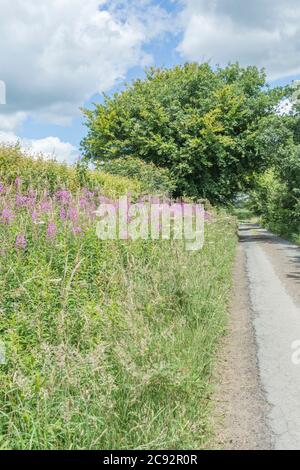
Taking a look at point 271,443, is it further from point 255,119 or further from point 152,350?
point 255,119

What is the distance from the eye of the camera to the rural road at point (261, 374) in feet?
13.6

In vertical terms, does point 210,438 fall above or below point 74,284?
below

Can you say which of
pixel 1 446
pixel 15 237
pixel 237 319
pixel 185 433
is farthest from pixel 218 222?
pixel 1 446

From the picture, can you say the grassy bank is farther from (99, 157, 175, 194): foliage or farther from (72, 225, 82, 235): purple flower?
(99, 157, 175, 194): foliage

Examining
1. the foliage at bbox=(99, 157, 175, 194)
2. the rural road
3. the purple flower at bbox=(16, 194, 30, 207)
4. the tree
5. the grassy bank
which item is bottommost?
the rural road

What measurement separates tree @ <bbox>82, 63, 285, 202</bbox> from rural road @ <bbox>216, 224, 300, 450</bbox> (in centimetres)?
1522

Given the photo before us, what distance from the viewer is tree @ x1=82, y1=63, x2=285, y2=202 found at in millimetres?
24562

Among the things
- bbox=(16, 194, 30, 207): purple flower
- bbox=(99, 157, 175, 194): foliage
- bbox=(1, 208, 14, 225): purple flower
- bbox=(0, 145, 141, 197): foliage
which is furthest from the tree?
bbox=(1, 208, 14, 225): purple flower

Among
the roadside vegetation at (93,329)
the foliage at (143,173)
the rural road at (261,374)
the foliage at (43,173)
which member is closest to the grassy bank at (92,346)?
the roadside vegetation at (93,329)

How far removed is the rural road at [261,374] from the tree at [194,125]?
1522 cm

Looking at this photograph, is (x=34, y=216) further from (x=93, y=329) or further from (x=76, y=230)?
(x=93, y=329)

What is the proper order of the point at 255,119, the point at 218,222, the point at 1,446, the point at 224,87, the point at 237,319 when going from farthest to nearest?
the point at 255,119 → the point at 224,87 → the point at 218,222 → the point at 237,319 → the point at 1,446

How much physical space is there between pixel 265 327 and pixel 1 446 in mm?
5451

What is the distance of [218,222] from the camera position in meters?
15.5
